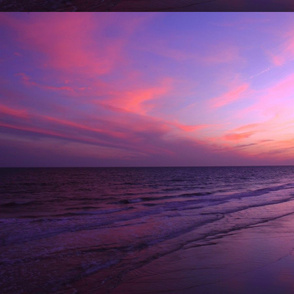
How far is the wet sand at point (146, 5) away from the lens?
170cm

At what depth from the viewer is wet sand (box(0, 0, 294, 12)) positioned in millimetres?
1698

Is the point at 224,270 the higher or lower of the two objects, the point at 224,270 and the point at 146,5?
the lower

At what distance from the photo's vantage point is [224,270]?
582 centimetres

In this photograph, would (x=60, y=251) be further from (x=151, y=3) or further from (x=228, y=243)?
(x=151, y=3)

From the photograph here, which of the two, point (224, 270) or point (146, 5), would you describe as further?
point (224, 270)

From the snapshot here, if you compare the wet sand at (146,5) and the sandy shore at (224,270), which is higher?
the wet sand at (146,5)

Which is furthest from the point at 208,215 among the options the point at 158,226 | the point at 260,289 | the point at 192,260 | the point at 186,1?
the point at 186,1

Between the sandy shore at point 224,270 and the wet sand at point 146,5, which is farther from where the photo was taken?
the sandy shore at point 224,270

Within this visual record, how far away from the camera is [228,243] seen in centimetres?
801

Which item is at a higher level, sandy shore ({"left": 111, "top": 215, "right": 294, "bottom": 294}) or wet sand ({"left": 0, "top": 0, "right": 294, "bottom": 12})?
wet sand ({"left": 0, "top": 0, "right": 294, "bottom": 12})

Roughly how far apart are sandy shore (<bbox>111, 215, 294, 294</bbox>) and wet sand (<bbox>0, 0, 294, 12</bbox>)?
14.4 ft

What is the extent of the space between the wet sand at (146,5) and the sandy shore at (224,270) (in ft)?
14.4

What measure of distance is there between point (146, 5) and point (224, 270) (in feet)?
17.8

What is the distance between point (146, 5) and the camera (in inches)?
71.4
